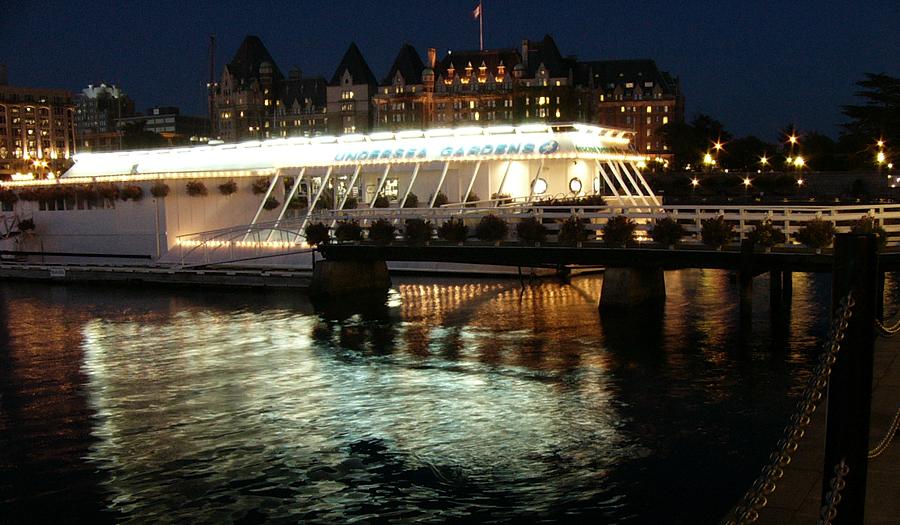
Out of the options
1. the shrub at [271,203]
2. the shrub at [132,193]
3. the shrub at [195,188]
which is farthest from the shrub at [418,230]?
the shrub at [132,193]

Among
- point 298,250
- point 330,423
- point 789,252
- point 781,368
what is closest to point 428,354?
point 330,423

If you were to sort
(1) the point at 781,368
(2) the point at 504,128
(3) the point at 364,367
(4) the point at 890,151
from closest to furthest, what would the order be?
1. (1) the point at 781,368
2. (3) the point at 364,367
3. (2) the point at 504,128
4. (4) the point at 890,151

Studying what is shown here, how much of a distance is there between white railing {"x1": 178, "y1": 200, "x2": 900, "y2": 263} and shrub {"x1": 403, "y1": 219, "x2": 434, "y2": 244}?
882 millimetres

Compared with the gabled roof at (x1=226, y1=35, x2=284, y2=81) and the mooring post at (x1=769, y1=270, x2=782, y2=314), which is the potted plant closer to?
the mooring post at (x1=769, y1=270, x2=782, y2=314)

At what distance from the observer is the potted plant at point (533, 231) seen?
28.0 m

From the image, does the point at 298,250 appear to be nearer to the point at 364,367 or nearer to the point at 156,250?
the point at 156,250

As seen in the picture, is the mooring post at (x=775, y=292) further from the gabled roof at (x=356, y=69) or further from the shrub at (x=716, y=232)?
the gabled roof at (x=356, y=69)

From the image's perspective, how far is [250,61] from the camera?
182 m

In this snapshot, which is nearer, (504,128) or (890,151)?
(504,128)

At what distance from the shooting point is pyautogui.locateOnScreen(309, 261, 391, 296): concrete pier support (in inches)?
1304

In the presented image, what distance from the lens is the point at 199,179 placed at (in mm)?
44469

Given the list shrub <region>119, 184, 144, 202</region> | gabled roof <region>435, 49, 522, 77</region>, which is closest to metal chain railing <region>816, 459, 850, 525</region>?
shrub <region>119, 184, 144, 202</region>

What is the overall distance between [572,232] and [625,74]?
14517 centimetres

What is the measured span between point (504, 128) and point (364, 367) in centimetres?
1924
